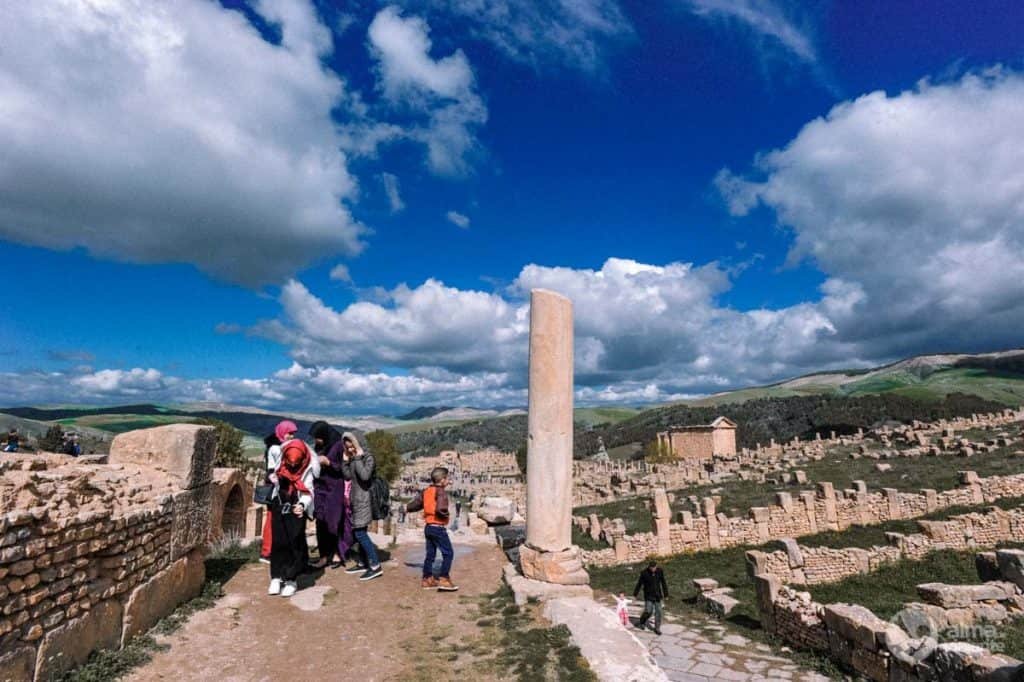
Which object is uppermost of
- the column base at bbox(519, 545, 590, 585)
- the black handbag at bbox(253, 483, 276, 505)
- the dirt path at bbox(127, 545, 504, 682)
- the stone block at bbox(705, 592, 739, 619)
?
the black handbag at bbox(253, 483, 276, 505)

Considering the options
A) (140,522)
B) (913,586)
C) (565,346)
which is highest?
(565,346)

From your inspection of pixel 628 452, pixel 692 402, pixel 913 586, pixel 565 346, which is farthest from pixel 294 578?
pixel 692 402

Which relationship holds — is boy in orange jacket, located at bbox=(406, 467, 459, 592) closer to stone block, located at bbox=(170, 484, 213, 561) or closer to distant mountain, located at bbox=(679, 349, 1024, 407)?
stone block, located at bbox=(170, 484, 213, 561)

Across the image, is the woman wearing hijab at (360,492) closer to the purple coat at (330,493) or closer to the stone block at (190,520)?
the purple coat at (330,493)

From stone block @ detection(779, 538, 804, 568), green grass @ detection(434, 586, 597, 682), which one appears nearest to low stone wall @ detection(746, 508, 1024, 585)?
stone block @ detection(779, 538, 804, 568)

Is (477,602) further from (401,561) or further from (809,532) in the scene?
(809,532)

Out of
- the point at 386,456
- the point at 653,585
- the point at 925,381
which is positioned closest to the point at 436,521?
the point at 653,585

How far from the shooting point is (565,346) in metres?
8.13

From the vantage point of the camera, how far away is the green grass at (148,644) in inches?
169

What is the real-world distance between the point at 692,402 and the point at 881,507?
121330 millimetres

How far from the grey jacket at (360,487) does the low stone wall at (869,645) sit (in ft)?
23.1

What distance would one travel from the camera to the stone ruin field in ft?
14.6

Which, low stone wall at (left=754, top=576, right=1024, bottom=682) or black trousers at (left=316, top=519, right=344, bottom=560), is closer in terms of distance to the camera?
low stone wall at (left=754, top=576, right=1024, bottom=682)

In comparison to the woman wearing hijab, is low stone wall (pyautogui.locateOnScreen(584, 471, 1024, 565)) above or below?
below
